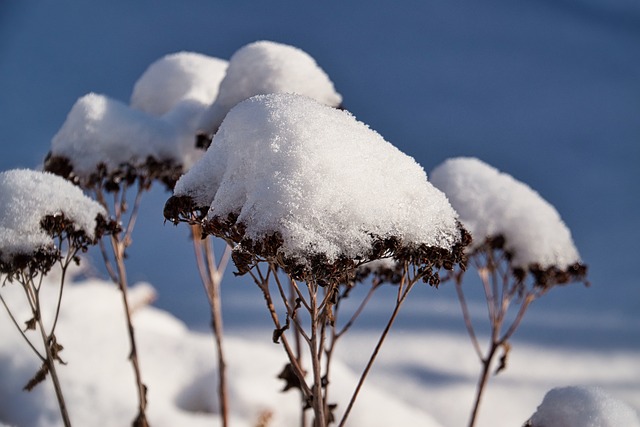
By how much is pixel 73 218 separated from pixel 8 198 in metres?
0.38

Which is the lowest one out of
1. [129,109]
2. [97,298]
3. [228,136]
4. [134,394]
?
[228,136]

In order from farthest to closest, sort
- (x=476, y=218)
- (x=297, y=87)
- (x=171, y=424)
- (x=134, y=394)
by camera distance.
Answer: (x=134, y=394)
(x=171, y=424)
(x=476, y=218)
(x=297, y=87)

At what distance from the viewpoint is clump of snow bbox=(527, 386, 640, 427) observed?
Result: 12.2 ft

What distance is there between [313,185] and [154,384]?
7.48 m

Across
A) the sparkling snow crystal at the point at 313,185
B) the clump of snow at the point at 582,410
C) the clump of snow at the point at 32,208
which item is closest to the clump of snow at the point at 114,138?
the clump of snow at the point at 32,208

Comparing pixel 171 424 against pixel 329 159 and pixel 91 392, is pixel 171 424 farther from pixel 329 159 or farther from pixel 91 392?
pixel 329 159

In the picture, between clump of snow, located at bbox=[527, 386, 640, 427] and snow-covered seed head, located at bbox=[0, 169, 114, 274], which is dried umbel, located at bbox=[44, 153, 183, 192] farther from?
clump of snow, located at bbox=[527, 386, 640, 427]

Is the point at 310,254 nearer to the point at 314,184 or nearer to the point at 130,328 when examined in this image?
the point at 314,184

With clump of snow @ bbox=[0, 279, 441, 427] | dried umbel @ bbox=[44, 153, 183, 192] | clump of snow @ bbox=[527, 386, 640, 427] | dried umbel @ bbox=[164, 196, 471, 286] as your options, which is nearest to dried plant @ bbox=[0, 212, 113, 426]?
dried umbel @ bbox=[164, 196, 471, 286]

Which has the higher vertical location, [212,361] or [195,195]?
[212,361]

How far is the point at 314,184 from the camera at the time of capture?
2664 millimetres

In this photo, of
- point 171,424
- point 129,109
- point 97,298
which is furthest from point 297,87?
point 97,298

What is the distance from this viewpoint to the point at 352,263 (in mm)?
2623

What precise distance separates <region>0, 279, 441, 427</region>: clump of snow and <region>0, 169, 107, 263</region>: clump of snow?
4915 mm
